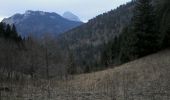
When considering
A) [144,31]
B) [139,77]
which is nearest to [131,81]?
[139,77]

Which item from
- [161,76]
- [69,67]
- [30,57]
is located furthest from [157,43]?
[69,67]

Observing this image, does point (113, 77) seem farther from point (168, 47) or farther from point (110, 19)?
point (110, 19)

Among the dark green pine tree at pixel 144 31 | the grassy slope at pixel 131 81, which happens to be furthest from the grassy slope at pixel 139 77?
the dark green pine tree at pixel 144 31

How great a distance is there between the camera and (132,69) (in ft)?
112

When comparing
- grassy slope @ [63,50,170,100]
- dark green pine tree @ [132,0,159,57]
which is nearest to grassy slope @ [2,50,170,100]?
grassy slope @ [63,50,170,100]

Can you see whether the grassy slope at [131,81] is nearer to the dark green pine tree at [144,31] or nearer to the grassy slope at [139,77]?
the grassy slope at [139,77]

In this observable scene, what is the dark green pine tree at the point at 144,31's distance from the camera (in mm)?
41844

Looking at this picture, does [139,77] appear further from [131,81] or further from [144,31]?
[144,31]

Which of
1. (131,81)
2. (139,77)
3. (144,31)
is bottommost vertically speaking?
(131,81)

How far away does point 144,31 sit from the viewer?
139 feet

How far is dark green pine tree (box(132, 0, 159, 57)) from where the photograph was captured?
4184cm

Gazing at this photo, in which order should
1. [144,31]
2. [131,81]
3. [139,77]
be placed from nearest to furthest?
[131,81]
[139,77]
[144,31]

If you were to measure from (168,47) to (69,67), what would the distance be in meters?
31.0

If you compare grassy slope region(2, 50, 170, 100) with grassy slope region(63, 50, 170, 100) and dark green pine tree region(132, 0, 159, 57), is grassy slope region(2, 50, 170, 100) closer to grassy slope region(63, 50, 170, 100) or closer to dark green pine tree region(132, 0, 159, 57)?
grassy slope region(63, 50, 170, 100)
